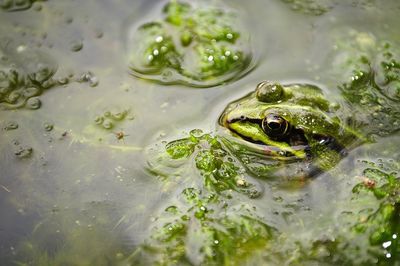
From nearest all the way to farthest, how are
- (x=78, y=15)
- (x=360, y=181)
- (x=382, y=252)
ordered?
(x=382, y=252) < (x=360, y=181) < (x=78, y=15)

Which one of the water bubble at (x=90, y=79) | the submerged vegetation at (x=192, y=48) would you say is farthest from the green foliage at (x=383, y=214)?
the water bubble at (x=90, y=79)

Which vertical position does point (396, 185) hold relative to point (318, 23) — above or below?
below

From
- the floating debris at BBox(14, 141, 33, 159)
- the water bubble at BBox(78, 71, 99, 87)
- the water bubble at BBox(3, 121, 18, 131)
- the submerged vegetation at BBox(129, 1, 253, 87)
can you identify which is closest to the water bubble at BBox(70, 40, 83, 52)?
the water bubble at BBox(78, 71, 99, 87)

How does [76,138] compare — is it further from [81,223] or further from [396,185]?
[396,185]

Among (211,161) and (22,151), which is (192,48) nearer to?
(211,161)

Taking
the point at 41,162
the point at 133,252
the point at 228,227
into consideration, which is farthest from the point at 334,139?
the point at 41,162

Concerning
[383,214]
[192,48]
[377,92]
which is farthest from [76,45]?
[383,214]

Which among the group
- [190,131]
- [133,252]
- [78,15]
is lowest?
[133,252]
